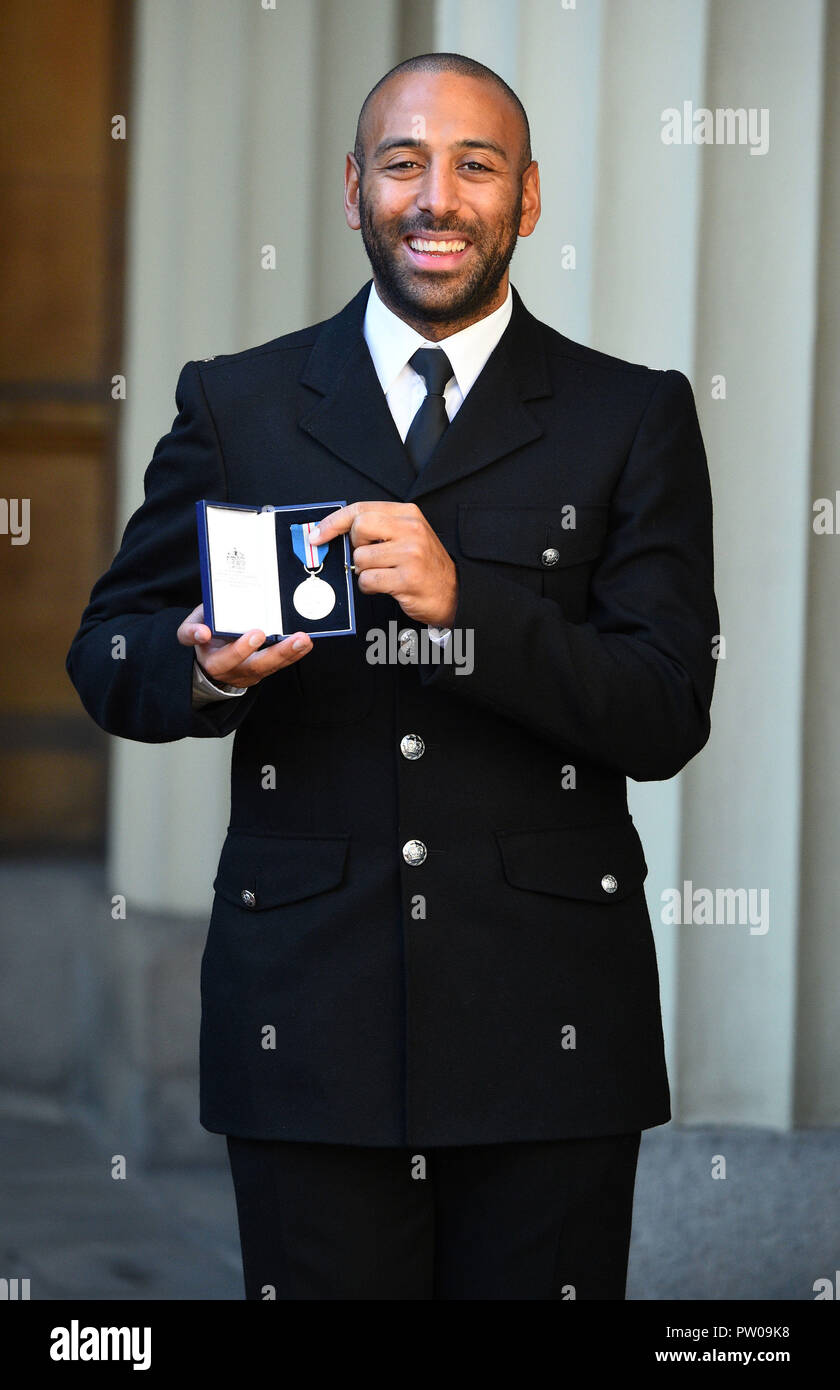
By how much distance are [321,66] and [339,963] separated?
1.93 metres

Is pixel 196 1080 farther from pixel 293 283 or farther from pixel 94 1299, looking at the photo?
pixel 293 283

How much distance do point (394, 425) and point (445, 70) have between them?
0.33 meters

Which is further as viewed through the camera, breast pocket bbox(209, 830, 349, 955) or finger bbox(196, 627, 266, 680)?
breast pocket bbox(209, 830, 349, 955)

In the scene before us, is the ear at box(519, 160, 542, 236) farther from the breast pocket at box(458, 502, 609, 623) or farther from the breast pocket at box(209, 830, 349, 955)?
the breast pocket at box(209, 830, 349, 955)

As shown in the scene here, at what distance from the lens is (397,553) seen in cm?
143

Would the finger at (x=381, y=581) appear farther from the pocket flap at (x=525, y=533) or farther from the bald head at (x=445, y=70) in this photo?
the bald head at (x=445, y=70)

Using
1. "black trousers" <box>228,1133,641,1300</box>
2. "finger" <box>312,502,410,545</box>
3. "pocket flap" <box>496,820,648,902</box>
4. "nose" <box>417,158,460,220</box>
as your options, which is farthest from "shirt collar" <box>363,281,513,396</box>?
"black trousers" <box>228,1133,641,1300</box>

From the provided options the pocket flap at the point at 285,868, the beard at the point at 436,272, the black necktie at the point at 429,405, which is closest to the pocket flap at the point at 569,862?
the pocket flap at the point at 285,868

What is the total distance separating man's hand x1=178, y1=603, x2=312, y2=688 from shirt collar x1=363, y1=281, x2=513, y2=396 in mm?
334

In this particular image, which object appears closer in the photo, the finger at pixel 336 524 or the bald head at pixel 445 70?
the finger at pixel 336 524

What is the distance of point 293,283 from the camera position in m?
3.01

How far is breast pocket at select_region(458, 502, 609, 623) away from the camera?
1612 mm

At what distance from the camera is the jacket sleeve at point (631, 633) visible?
1.49m
